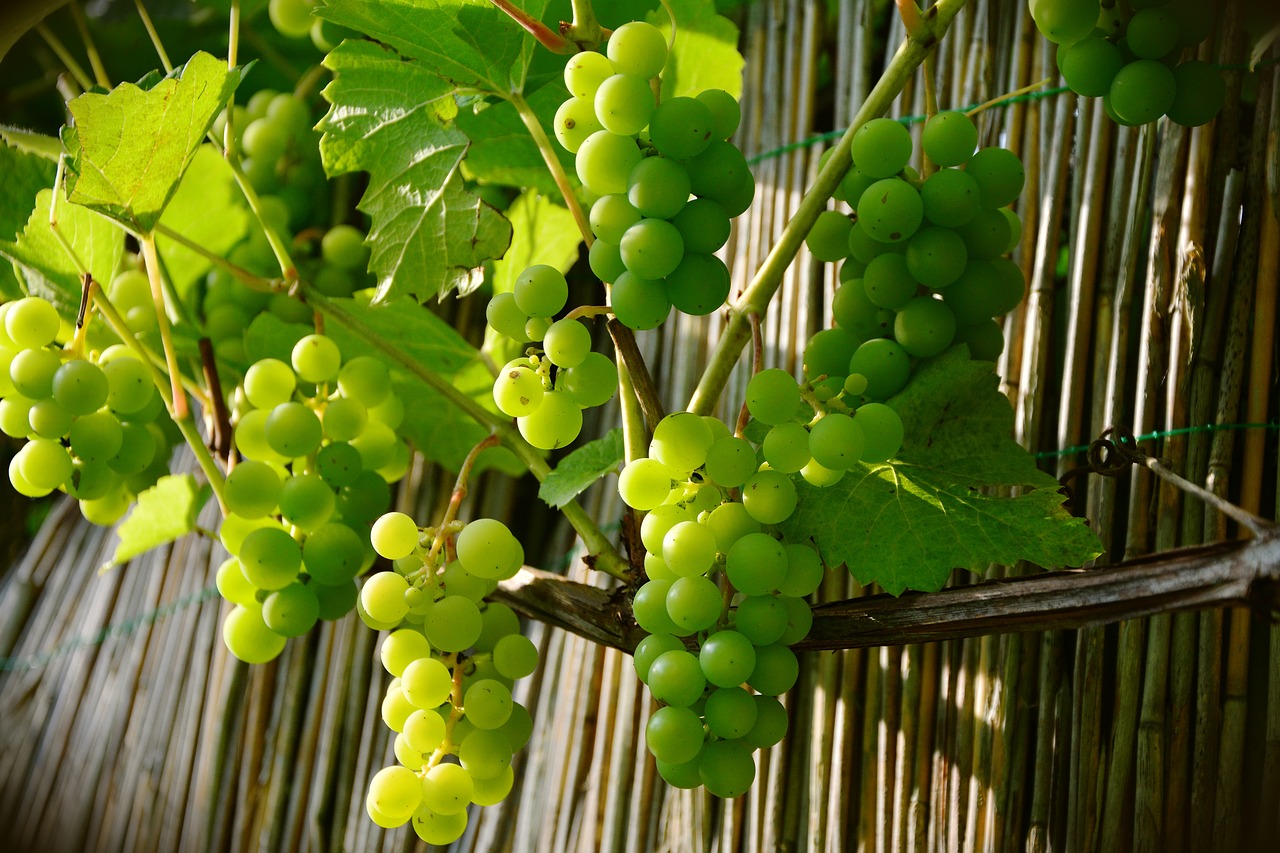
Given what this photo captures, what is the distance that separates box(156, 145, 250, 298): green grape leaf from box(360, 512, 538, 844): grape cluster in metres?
0.41

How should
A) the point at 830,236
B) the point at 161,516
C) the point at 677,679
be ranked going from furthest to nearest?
1. the point at 161,516
2. the point at 830,236
3. the point at 677,679

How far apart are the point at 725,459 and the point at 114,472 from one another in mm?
430

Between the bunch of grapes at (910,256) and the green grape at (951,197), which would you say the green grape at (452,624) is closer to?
the bunch of grapes at (910,256)

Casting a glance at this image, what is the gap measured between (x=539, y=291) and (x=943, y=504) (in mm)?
236

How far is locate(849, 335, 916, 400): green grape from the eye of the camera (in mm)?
528

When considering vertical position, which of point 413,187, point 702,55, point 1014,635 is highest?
point 702,55

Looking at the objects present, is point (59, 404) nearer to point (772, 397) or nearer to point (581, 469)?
point (581, 469)

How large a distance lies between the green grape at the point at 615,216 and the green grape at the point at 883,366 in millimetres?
152

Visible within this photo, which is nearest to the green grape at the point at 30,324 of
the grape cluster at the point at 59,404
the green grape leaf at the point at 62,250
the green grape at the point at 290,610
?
the grape cluster at the point at 59,404

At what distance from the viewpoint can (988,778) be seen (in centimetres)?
58

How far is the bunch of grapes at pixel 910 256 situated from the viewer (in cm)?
50

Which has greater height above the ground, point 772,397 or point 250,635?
point 772,397

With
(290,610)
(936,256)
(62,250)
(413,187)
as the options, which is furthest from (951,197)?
(62,250)

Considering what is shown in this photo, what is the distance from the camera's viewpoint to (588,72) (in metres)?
0.48
